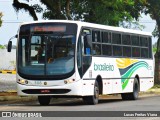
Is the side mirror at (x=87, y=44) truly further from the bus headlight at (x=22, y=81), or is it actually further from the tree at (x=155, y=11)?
the tree at (x=155, y=11)

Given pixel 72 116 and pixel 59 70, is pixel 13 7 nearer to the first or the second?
pixel 59 70

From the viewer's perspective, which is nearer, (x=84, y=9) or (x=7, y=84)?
(x=84, y=9)

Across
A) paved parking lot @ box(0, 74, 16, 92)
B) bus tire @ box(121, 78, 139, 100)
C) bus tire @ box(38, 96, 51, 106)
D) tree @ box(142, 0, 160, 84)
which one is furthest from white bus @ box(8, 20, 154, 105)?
tree @ box(142, 0, 160, 84)

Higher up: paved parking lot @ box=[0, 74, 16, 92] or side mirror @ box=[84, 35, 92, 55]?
side mirror @ box=[84, 35, 92, 55]

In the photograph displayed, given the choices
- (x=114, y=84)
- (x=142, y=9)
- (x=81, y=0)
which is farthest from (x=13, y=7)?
(x=142, y=9)

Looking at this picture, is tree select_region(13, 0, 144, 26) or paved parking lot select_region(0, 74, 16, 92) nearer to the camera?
tree select_region(13, 0, 144, 26)

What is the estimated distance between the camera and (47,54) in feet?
77.4

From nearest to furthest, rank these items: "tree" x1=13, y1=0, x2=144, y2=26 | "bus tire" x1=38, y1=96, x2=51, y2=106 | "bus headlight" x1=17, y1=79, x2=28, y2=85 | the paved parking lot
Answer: "bus headlight" x1=17, y1=79, x2=28, y2=85
"bus tire" x1=38, y1=96, x2=51, y2=106
"tree" x1=13, y1=0, x2=144, y2=26
the paved parking lot

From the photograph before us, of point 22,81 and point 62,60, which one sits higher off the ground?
point 62,60

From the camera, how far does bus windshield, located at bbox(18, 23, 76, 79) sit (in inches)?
919

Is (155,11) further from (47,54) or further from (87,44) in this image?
(47,54)

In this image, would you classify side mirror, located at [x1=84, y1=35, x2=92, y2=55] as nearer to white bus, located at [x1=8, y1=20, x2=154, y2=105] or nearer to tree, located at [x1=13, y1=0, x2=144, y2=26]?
white bus, located at [x1=8, y1=20, x2=154, y2=105]

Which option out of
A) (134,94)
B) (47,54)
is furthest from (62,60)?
(134,94)

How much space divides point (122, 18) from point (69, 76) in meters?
13.3
